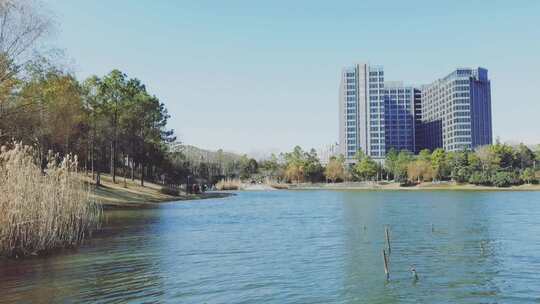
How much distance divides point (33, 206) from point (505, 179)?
111216mm

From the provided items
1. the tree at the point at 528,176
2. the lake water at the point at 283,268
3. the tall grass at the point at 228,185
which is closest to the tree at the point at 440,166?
the tree at the point at 528,176

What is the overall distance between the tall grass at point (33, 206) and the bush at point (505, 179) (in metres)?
108

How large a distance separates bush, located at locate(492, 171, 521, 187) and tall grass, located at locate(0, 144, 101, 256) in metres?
108

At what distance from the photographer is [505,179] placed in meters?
A: 109

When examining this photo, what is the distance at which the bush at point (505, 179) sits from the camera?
109m

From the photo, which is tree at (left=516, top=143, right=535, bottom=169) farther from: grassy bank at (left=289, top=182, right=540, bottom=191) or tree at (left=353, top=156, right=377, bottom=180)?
tree at (left=353, top=156, right=377, bottom=180)

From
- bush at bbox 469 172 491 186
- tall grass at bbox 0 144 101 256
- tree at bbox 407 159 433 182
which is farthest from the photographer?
tree at bbox 407 159 433 182

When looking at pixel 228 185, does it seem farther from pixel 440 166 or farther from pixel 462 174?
pixel 462 174

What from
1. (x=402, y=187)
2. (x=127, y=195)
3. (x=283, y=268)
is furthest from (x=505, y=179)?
(x=283, y=268)

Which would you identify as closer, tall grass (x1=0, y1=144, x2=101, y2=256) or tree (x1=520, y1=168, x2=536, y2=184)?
tall grass (x1=0, y1=144, x2=101, y2=256)

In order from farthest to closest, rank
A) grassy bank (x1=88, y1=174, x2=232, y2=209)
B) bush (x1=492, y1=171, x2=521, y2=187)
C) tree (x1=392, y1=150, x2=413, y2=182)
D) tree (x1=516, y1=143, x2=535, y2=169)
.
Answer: tree (x1=392, y1=150, x2=413, y2=182) → tree (x1=516, y1=143, x2=535, y2=169) → bush (x1=492, y1=171, x2=521, y2=187) → grassy bank (x1=88, y1=174, x2=232, y2=209)

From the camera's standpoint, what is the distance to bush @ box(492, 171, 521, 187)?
109250mm

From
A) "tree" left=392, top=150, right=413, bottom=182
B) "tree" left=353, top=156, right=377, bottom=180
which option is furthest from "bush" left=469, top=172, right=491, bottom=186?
"tree" left=353, top=156, right=377, bottom=180

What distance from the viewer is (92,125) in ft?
179
